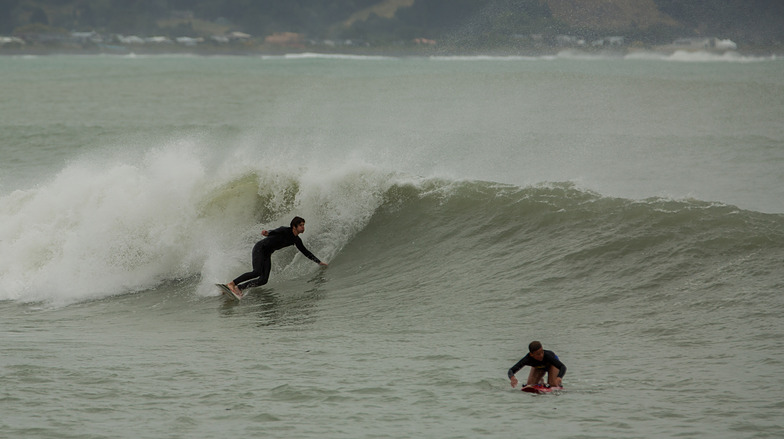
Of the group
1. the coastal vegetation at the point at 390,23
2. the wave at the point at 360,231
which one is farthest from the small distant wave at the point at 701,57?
the wave at the point at 360,231

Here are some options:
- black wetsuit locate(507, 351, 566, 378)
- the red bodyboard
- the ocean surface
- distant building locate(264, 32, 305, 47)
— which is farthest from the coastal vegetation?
the red bodyboard

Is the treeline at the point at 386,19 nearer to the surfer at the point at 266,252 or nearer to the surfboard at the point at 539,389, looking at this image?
the surfer at the point at 266,252

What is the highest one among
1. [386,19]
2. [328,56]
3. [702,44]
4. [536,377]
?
[328,56]

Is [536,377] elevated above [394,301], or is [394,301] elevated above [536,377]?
[394,301]

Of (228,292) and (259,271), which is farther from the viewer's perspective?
(259,271)

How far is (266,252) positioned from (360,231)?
2735 millimetres

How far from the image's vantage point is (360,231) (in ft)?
49.5

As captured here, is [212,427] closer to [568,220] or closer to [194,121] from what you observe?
[568,220]

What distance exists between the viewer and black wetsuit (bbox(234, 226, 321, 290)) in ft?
41.0

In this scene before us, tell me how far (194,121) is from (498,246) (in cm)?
3149

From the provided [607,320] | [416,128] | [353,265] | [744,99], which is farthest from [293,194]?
A: [744,99]

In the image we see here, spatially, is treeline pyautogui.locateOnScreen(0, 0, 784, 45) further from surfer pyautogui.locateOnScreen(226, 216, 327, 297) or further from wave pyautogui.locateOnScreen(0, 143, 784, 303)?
surfer pyautogui.locateOnScreen(226, 216, 327, 297)

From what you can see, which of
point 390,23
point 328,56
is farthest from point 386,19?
point 328,56

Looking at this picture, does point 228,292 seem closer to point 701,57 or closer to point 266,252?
point 266,252
